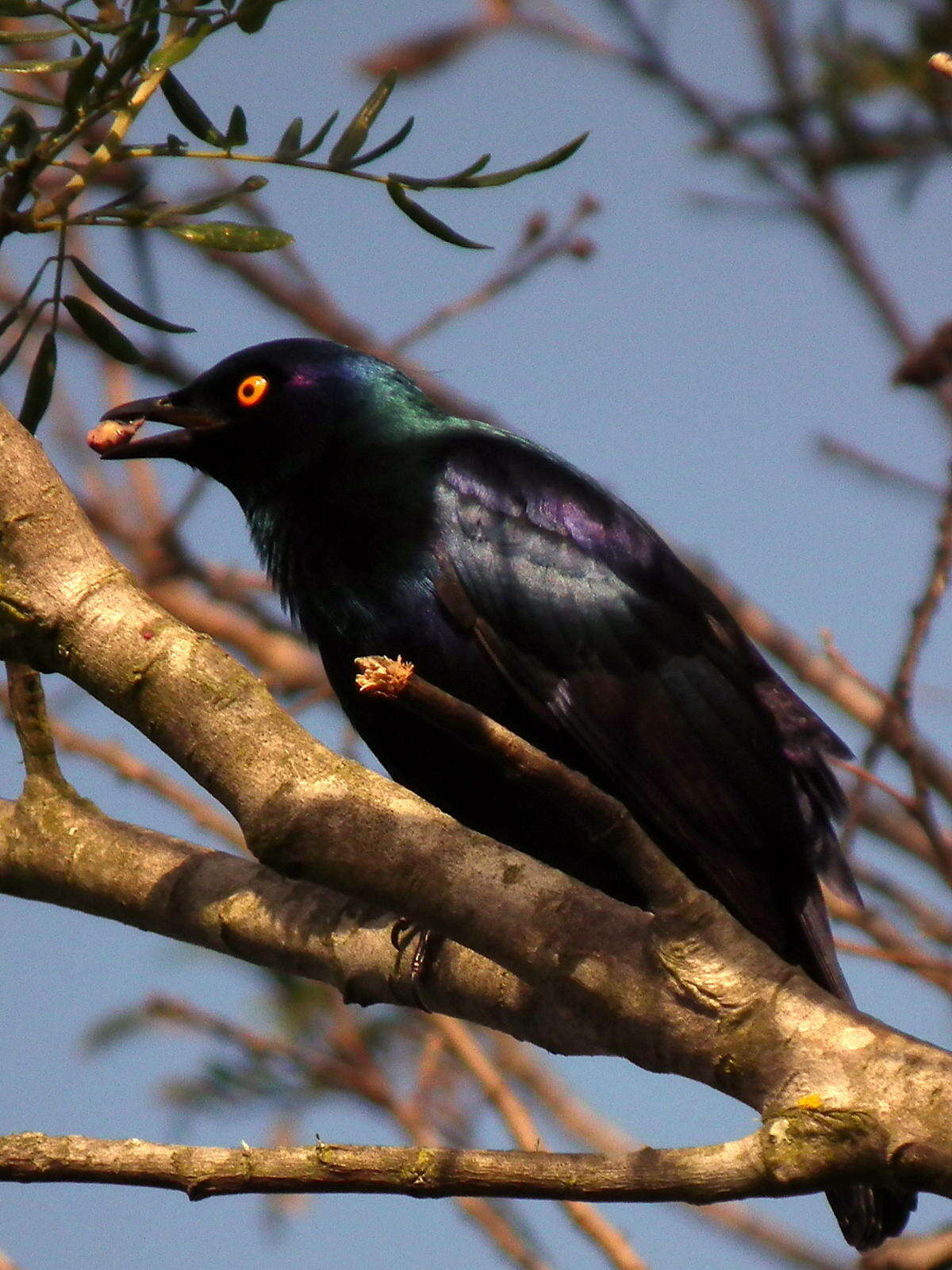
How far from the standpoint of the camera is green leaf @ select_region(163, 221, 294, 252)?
3137 mm

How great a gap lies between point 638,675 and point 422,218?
1533 mm

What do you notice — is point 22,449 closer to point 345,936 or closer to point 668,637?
point 345,936

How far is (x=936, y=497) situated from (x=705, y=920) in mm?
2313

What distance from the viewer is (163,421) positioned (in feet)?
16.2

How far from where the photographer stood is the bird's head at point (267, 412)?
4.78 metres

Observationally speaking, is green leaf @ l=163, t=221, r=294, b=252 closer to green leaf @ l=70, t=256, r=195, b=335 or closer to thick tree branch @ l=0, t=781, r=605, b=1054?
green leaf @ l=70, t=256, r=195, b=335

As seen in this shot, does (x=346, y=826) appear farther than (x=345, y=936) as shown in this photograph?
No

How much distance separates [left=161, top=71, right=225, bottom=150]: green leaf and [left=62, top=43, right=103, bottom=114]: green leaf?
267mm

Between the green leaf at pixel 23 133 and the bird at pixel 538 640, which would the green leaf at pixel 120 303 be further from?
the bird at pixel 538 640

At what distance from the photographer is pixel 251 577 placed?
695 centimetres

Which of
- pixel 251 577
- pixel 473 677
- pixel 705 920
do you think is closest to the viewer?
pixel 705 920

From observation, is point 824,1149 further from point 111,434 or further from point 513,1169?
point 111,434

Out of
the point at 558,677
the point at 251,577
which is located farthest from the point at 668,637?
the point at 251,577

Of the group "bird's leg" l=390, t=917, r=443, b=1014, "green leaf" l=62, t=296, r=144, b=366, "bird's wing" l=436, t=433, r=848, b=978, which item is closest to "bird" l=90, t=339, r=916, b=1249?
"bird's wing" l=436, t=433, r=848, b=978
